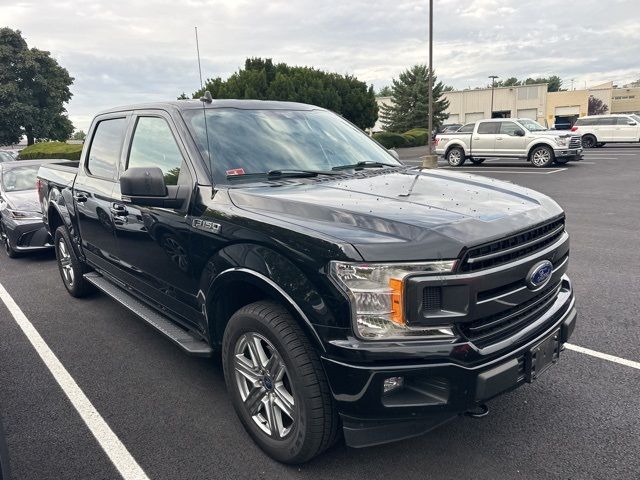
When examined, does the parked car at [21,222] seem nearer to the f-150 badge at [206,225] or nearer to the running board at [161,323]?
the running board at [161,323]

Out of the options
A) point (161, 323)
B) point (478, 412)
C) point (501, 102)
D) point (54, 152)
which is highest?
point (501, 102)

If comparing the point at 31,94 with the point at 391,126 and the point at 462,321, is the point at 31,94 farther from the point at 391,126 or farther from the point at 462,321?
the point at 462,321

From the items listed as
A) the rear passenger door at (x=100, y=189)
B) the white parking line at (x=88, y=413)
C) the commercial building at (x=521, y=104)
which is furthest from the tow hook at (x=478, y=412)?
the commercial building at (x=521, y=104)

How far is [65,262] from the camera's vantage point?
585cm

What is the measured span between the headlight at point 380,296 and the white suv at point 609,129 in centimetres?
2995

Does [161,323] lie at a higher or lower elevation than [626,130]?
lower

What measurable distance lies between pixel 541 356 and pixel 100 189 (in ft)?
12.0

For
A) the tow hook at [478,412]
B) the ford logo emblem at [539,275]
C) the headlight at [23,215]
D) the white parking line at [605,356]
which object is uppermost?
the ford logo emblem at [539,275]

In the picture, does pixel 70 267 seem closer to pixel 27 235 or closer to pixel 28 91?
pixel 27 235

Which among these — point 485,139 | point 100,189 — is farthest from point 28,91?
point 100,189

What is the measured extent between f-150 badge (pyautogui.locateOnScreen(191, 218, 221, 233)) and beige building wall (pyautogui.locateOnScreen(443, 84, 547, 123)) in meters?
67.9

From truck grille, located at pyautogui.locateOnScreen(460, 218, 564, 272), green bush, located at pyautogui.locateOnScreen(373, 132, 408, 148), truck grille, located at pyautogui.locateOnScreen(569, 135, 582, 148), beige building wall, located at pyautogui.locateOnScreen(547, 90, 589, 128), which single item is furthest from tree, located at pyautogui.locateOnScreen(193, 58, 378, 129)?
beige building wall, located at pyautogui.locateOnScreen(547, 90, 589, 128)

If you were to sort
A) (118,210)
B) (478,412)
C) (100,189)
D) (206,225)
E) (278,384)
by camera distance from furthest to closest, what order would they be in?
1. (100,189)
2. (118,210)
3. (206,225)
4. (278,384)
5. (478,412)

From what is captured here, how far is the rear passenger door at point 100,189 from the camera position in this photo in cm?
421
